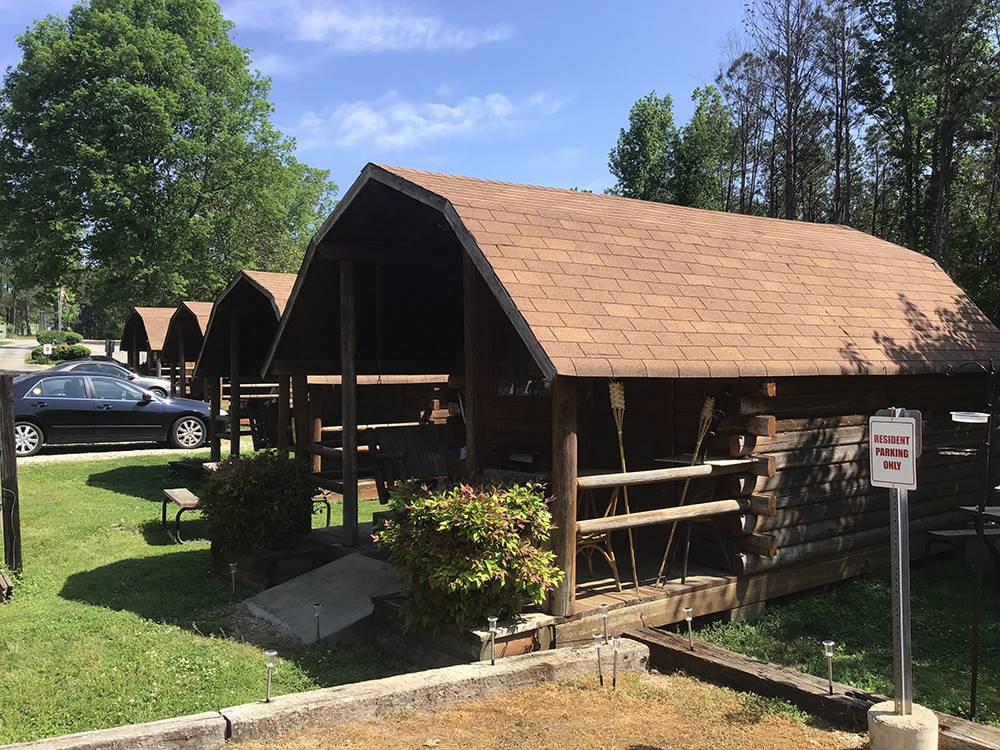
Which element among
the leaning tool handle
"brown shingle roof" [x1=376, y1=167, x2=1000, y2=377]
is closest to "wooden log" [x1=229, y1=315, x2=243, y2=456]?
"brown shingle roof" [x1=376, y1=167, x2=1000, y2=377]

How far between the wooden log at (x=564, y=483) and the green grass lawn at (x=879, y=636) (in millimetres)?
1660

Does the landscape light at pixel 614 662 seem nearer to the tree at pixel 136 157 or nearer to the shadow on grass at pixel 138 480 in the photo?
the shadow on grass at pixel 138 480

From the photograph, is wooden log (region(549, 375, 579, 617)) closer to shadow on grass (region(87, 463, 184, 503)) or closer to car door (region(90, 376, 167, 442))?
shadow on grass (region(87, 463, 184, 503))

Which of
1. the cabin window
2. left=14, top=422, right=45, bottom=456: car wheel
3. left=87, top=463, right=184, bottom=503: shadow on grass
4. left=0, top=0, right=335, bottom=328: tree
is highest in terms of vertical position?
left=0, top=0, right=335, bottom=328: tree

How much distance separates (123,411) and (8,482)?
9.50 m

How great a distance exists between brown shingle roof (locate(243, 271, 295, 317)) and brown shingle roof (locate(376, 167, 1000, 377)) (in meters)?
4.51

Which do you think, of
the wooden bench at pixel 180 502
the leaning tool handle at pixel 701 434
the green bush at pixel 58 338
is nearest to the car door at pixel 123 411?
the wooden bench at pixel 180 502

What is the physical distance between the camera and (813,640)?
671cm

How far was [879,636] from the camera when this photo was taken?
22.3 ft

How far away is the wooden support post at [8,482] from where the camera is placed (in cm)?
763

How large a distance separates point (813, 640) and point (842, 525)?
1638 mm

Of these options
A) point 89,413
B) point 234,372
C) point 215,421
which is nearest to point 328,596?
point 234,372

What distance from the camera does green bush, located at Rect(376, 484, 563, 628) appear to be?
5.34 metres

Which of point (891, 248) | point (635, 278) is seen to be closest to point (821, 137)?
point (891, 248)
